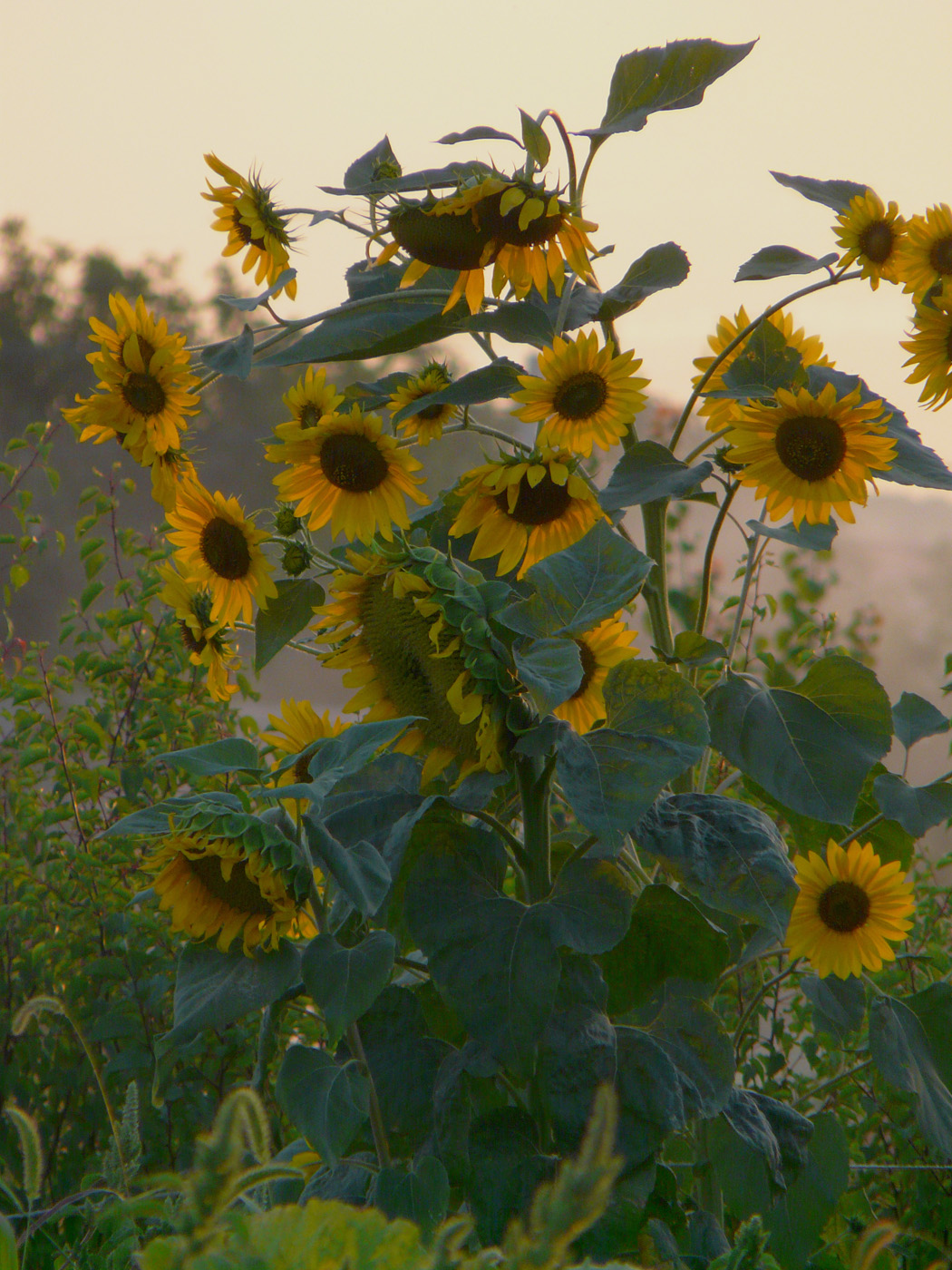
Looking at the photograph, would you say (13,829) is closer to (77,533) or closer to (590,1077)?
(77,533)

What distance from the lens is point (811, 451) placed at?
75 cm

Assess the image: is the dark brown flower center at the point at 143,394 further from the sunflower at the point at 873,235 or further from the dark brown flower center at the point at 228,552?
the sunflower at the point at 873,235

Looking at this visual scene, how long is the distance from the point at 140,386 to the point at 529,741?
0.44 metres

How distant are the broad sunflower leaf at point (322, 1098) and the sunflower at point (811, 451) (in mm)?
448

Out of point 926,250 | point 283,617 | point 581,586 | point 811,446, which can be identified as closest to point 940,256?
point 926,250

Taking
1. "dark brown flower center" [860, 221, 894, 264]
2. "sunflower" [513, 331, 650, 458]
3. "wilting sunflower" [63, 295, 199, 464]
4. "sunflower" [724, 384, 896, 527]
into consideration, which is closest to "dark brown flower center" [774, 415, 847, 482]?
"sunflower" [724, 384, 896, 527]

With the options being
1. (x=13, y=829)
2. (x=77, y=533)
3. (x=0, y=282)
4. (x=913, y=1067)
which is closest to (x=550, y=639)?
(x=913, y=1067)

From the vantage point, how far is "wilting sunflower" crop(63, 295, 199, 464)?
32.0 inches

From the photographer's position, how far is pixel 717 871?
60 centimetres

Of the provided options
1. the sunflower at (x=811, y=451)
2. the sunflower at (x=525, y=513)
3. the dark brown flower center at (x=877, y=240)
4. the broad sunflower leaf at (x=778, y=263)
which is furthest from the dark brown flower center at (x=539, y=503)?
the dark brown flower center at (x=877, y=240)

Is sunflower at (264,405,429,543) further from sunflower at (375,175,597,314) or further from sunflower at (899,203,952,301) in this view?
sunflower at (899,203,952,301)

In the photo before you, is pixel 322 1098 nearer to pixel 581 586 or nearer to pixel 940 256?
pixel 581 586

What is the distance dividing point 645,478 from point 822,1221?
1.74 ft

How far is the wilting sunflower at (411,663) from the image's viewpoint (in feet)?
1.85
